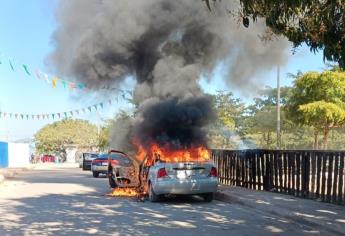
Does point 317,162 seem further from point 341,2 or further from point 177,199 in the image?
point 341,2

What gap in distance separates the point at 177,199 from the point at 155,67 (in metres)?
5.63

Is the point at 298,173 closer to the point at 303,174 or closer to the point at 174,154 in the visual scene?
the point at 303,174

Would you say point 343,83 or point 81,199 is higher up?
point 343,83

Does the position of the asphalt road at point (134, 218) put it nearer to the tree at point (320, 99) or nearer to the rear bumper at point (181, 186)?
the rear bumper at point (181, 186)

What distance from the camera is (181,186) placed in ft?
44.3

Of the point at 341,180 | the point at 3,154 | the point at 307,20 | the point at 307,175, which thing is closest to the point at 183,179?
the point at 307,175

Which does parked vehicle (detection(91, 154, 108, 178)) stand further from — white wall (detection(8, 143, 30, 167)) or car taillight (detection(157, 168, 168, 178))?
white wall (detection(8, 143, 30, 167))

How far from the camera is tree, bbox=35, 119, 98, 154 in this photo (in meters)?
82.2

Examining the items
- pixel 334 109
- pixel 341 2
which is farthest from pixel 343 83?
pixel 341 2

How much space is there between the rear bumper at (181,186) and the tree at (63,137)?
A: 68329mm

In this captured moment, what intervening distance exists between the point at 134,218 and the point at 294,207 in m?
3.37

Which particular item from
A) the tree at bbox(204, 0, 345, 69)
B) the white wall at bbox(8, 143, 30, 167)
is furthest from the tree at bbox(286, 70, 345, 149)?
the white wall at bbox(8, 143, 30, 167)

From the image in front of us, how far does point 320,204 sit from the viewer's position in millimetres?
11773

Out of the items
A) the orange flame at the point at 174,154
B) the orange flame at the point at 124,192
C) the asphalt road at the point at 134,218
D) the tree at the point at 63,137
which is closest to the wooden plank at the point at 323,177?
the asphalt road at the point at 134,218
